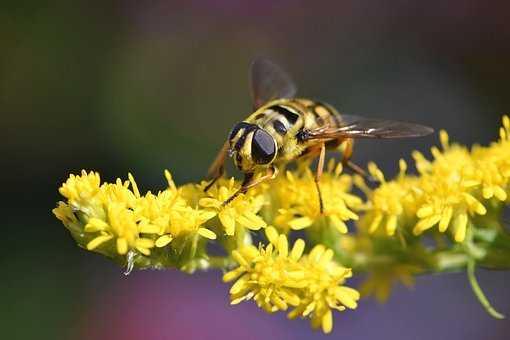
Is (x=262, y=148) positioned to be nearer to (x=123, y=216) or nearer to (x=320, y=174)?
(x=320, y=174)

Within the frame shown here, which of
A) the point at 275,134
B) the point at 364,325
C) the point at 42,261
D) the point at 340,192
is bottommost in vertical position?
the point at 364,325

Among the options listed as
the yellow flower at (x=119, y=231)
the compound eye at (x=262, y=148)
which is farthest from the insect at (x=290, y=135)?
the yellow flower at (x=119, y=231)

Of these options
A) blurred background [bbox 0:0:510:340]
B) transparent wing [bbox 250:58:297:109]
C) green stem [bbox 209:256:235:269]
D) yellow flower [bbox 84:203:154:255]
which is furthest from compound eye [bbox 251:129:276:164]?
blurred background [bbox 0:0:510:340]

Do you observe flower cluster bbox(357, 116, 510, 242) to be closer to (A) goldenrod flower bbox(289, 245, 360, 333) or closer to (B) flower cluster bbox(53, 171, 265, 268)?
(A) goldenrod flower bbox(289, 245, 360, 333)

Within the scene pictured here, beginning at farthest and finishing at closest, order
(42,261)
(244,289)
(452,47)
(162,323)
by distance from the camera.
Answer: (452,47), (42,261), (162,323), (244,289)

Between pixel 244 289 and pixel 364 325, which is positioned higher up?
pixel 244 289

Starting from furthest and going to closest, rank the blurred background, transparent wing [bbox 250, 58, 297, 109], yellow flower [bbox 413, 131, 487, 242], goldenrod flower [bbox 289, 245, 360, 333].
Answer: the blurred background < transparent wing [bbox 250, 58, 297, 109] < yellow flower [bbox 413, 131, 487, 242] < goldenrod flower [bbox 289, 245, 360, 333]

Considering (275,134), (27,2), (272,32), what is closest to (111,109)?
(27,2)

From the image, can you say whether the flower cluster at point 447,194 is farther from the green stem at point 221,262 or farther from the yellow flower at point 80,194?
the yellow flower at point 80,194

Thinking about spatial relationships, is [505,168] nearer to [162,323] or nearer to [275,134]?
[275,134]
